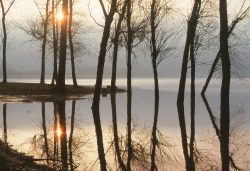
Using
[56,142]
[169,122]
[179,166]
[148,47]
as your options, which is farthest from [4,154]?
[148,47]

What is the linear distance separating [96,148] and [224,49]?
967cm

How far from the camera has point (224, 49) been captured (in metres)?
→ 16.2

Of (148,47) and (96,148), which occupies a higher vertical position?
(148,47)

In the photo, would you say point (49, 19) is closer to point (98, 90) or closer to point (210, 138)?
point (98, 90)

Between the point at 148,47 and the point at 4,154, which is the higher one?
the point at 148,47

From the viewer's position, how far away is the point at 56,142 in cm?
943

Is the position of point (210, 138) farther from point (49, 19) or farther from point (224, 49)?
point (49, 19)

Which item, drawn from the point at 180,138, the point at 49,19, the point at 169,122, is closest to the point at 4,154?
the point at 180,138

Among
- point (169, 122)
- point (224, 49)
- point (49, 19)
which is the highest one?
point (49, 19)

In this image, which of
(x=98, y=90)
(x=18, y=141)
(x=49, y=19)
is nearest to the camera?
(x=18, y=141)

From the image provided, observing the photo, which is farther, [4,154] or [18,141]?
[18,141]

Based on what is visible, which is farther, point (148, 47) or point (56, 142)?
point (148, 47)

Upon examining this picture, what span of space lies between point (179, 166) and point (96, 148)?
2595mm

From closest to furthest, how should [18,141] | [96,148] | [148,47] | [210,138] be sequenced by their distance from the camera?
[96,148], [18,141], [210,138], [148,47]
